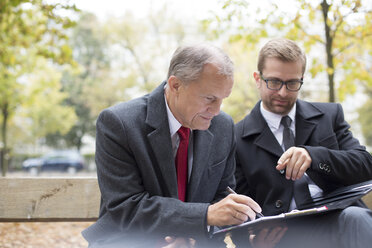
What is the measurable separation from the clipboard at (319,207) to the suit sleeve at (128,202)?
7.6 inches

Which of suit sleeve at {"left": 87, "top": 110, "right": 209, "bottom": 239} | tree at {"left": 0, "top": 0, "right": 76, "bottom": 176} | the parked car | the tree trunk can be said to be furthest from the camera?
the parked car

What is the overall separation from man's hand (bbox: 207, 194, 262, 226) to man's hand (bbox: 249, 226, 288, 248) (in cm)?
44

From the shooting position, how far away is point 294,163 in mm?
2426

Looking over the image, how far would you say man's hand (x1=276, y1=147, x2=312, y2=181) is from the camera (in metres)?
2.42

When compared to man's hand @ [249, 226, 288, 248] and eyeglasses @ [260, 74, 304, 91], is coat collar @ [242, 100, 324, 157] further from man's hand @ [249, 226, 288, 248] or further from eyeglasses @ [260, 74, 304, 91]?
man's hand @ [249, 226, 288, 248]

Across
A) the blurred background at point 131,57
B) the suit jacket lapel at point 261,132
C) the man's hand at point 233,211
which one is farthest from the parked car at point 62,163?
the man's hand at point 233,211

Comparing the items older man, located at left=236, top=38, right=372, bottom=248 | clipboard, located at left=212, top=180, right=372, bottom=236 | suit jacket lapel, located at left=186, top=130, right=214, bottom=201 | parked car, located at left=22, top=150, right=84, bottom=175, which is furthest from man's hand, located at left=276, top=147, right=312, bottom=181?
parked car, located at left=22, top=150, right=84, bottom=175

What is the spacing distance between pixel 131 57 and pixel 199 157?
2113 cm

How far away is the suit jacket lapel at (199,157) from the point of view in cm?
242

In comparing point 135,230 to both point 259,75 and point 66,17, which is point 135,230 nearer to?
point 259,75

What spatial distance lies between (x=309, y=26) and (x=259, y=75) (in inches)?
146

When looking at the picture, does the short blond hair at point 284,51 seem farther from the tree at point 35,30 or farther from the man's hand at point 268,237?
the tree at point 35,30

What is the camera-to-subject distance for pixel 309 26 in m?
6.28

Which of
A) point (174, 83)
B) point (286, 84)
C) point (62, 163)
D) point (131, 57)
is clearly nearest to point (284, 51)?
point (286, 84)
